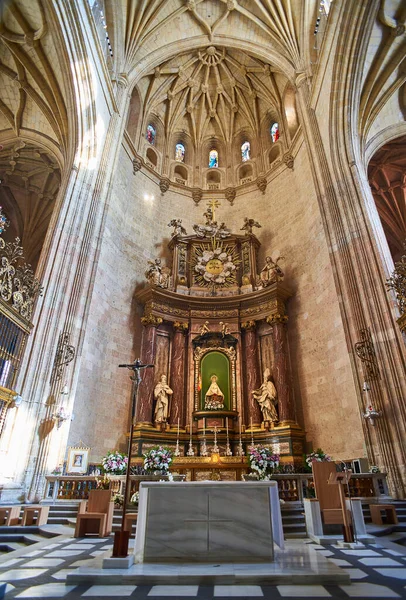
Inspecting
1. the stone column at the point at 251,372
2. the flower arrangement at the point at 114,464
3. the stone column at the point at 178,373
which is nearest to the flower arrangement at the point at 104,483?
the flower arrangement at the point at 114,464

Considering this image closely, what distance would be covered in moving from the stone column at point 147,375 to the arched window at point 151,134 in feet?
36.7

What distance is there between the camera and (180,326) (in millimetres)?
15703

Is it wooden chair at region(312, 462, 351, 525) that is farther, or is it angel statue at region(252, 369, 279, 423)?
angel statue at region(252, 369, 279, 423)

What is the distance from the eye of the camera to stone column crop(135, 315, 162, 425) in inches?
529

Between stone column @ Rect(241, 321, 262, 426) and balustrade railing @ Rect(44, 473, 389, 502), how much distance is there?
4.45 m

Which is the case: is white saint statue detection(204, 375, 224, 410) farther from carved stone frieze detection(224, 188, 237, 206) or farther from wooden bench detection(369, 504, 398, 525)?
carved stone frieze detection(224, 188, 237, 206)

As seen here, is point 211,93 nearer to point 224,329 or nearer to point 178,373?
point 224,329

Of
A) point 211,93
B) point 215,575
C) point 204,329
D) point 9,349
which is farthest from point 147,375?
point 211,93

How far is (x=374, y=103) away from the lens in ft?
47.0

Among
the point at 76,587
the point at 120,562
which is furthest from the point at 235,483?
the point at 76,587

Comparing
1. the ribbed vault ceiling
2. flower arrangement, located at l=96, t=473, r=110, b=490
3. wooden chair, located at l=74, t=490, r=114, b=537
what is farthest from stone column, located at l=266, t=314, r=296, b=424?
the ribbed vault ceiling

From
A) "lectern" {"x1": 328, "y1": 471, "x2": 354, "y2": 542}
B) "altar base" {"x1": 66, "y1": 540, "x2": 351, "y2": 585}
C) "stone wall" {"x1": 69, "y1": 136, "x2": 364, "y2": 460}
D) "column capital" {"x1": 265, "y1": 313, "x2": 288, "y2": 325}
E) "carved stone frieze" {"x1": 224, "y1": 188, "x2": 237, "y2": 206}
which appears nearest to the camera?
"altar base" {"x1": 66, "y1": 540, "x2": 351, "y2": 585}

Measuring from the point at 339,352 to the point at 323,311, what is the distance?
1.82 m

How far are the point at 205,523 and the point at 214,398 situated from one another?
992 centimetres
